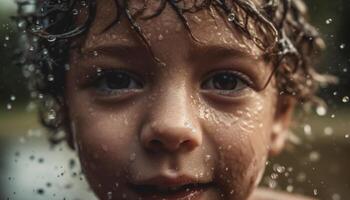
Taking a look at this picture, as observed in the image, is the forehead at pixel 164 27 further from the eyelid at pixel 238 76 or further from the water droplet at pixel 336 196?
the water droplet at pixel 336 196

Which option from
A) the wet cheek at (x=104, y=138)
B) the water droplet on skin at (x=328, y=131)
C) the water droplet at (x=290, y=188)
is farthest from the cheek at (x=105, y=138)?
the water droplet on skin at (x=328, y=131)

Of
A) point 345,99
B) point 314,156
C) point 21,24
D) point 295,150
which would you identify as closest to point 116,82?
point 21,24

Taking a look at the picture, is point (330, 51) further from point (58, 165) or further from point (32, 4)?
point (32, 4)

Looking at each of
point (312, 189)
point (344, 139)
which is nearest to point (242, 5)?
point (312, 189)

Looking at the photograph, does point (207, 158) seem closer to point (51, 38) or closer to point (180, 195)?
point (180, 195)

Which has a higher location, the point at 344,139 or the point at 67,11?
the point at 67,11

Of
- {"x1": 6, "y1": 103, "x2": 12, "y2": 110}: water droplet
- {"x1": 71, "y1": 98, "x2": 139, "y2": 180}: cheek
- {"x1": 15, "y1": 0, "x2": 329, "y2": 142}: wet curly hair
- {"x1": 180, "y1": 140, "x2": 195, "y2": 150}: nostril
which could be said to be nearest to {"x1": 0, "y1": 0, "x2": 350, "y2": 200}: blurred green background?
{"x1": 6, "y1": 103, "x2": 12, "y2": 110}: water droplet

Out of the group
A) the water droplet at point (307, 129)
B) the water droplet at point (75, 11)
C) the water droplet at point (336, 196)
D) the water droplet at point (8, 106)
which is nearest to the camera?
the water droplet at point (75, 11)
